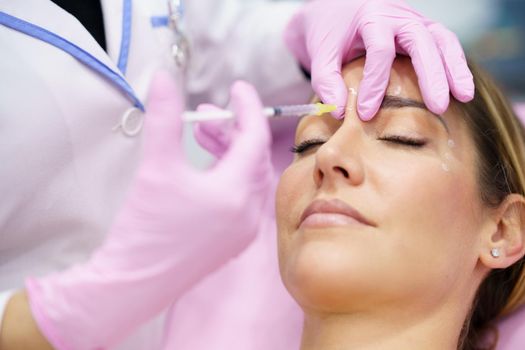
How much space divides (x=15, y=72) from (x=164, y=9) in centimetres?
37

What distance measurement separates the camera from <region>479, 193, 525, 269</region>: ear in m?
1.29

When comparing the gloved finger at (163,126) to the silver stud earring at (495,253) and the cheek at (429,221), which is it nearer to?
the cheek at (429,221)

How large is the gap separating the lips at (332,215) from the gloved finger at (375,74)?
0.56 feet

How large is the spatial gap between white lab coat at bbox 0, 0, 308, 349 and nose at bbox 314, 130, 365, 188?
0.36m

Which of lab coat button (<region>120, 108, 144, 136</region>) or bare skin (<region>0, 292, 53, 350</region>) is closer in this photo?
bare skin (<region>0, 292, 53, 350</region>)

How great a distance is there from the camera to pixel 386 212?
3.79ft

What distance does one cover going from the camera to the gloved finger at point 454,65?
48.7 inches

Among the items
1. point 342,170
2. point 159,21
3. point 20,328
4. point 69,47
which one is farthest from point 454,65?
point 20,328

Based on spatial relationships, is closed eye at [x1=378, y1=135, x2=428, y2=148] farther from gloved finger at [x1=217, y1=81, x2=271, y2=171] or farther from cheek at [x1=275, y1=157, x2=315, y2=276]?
gloved finger at [x1=217, y1=81, x2=271, y2=171]

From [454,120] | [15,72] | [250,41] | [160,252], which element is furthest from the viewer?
[250,41]

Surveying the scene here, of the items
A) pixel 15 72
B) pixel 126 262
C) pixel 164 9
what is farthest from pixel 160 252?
pixel 164 9

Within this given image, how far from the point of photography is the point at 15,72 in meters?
1.17

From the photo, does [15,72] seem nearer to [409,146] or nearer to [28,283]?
[28,283]

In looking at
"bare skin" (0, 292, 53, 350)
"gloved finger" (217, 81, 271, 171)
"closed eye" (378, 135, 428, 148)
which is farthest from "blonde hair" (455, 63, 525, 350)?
"bare skin" (0, 292, 53, 350)
